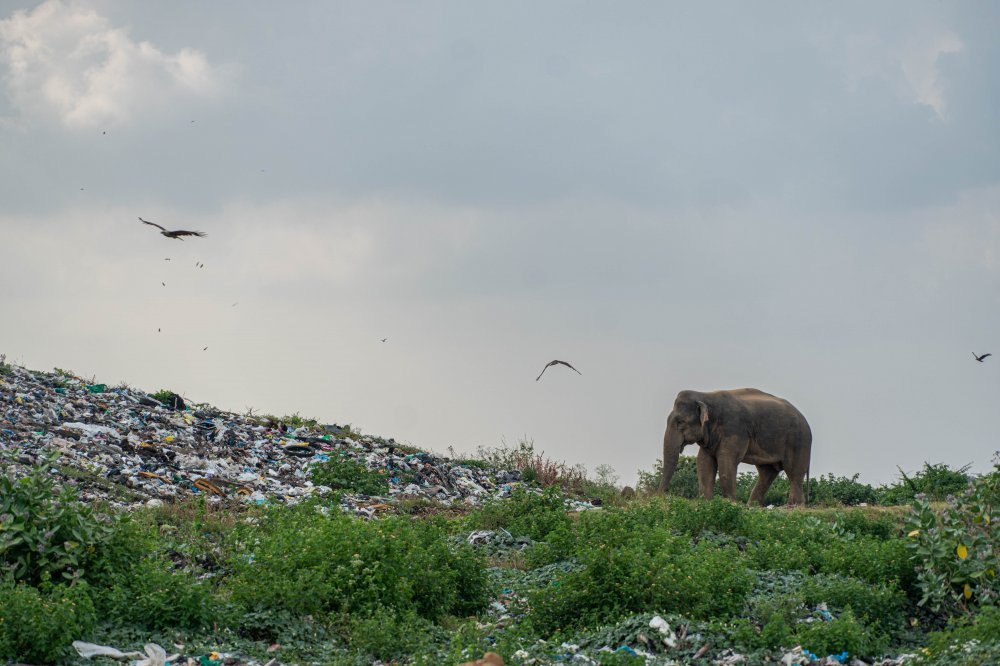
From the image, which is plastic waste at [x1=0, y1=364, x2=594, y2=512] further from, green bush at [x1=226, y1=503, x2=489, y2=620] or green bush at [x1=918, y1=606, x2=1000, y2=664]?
green bush at [x1=918, y1=606, x2=1000, y2=664]

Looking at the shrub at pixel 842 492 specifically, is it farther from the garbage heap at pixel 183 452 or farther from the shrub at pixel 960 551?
the shrub at pixel 960 551

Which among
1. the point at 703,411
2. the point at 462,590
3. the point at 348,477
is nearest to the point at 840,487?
the point at 703,411

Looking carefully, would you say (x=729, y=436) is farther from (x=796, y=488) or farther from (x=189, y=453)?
(x=189, y=453)

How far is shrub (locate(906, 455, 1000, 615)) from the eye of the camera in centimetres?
920

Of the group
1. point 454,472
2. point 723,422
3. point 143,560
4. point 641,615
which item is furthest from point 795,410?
point 143,560

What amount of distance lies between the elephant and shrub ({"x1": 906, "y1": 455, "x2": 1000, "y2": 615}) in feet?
33.4

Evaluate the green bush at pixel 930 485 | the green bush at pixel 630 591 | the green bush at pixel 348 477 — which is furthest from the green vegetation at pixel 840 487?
the green bush at pixel 630 591

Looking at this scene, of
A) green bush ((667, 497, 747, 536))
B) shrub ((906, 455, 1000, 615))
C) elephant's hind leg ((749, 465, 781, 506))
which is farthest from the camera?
elephant's hind leg ((749, 465, 781, 506))

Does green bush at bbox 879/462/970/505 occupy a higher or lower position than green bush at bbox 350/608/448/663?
higher

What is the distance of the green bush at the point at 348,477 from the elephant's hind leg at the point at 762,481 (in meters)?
8.83

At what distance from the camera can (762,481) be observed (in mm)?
23031

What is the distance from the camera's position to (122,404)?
65.8 ft

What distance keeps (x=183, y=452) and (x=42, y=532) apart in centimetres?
995

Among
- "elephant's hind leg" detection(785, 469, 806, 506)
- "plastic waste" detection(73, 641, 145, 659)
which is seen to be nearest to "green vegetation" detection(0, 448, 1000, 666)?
"plastic waste" detection(73, 641, 145, 659)
